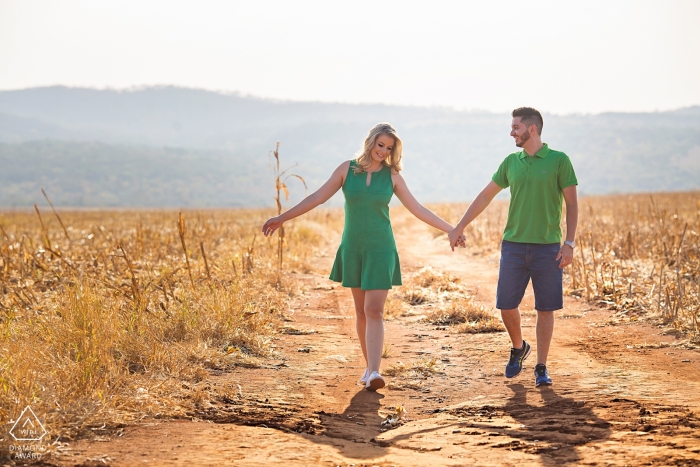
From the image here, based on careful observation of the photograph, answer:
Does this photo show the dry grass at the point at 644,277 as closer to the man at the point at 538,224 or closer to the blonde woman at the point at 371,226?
the man at the point at 538,224

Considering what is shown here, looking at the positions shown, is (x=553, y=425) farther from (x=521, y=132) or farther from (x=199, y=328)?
(x=199, y=328)

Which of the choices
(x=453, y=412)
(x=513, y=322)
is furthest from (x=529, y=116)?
(x=453, y=412)

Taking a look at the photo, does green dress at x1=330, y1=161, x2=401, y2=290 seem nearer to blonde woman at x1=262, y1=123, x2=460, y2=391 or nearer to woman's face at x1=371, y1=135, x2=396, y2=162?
blonde woman at x1=262, y1=123, x2=460, y2=391

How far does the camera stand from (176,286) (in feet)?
32.5

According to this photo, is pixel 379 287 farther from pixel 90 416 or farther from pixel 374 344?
pixel 90 416

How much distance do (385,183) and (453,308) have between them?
3.61 meters

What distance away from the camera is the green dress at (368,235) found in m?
6.02

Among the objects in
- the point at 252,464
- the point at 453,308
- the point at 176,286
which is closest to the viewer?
the point at 252,464

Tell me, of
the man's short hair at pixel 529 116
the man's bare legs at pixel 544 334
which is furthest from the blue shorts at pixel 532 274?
the man's short hair at pixel 529 116

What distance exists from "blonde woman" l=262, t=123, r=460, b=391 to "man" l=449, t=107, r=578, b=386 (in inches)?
33.5

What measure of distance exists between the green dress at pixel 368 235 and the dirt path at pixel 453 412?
0.93 m

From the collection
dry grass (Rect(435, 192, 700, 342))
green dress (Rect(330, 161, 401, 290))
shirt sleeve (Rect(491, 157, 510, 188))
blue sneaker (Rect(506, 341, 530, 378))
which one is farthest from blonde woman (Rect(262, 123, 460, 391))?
A: dry grass (Rect(435, 192, 700, 342))

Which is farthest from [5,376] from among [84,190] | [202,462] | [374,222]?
[84,190]

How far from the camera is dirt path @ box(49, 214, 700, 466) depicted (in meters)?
4.31
